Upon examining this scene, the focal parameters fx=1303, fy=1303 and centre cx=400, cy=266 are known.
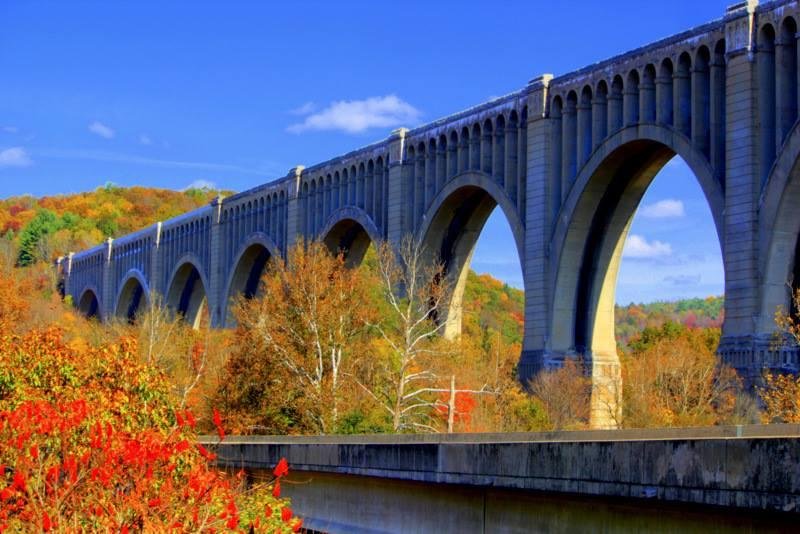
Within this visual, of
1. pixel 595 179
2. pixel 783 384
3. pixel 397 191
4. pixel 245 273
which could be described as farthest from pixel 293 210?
pixel 783 384

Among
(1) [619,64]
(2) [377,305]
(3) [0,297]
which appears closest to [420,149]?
(2) [377,305]

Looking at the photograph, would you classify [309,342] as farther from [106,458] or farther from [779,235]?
[106,458]

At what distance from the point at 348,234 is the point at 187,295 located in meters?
33.3

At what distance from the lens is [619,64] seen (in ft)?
155

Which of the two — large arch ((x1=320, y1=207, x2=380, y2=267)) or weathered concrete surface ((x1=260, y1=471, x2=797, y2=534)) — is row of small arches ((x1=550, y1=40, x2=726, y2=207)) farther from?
weathered concrete surface ((x1=260, y1=471, x2=797, y2=534))

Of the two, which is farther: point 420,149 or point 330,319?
point 420,149

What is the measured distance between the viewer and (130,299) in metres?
119

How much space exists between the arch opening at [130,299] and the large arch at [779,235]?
82822mm

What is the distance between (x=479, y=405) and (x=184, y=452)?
32.7m

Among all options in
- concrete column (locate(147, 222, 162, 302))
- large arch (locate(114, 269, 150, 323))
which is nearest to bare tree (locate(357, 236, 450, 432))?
concrete column (locate(147, 222, 162, 302))

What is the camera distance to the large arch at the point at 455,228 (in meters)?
60.4

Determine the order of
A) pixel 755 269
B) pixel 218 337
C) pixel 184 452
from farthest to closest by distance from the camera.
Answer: pixel 218 337
pixel 755 269
pixel 184 452

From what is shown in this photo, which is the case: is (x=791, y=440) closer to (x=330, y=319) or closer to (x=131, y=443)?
(x=131, y=443)

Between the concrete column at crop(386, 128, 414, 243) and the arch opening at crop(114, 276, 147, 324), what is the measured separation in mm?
54667
